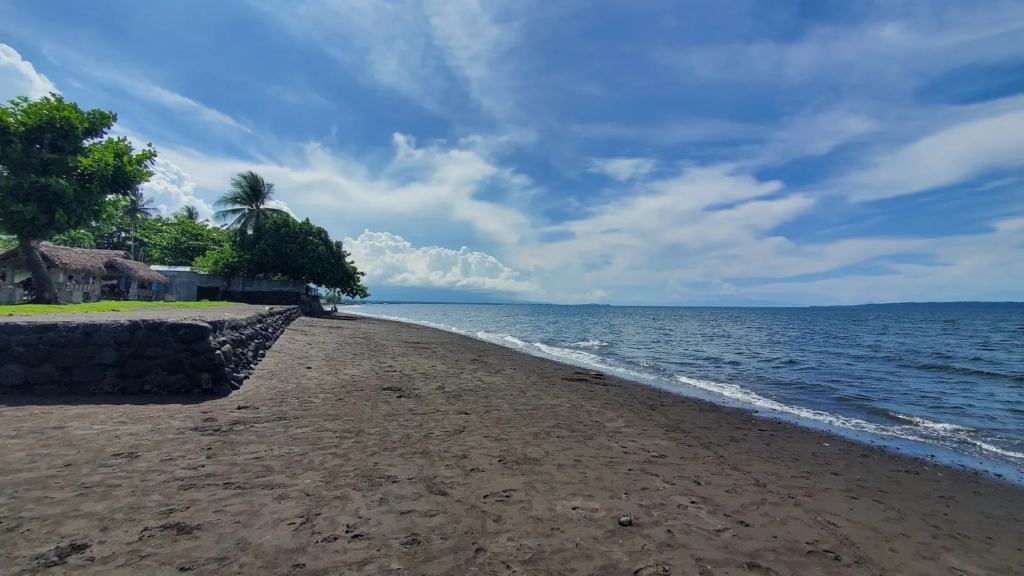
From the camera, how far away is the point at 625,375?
58.6 feet

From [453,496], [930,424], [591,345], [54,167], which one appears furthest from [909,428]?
[54,167]

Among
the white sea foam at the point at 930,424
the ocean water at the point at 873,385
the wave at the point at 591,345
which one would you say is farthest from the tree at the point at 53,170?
the white sea foam at the point at 930,424

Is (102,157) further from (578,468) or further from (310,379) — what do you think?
(578,468)

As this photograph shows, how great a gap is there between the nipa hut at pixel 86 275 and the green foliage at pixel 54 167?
443cm

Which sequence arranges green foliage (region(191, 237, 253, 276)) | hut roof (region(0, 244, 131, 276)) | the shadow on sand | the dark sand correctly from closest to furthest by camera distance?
the dark sand
the shadow on sand
hut roof (region(0, 244, 131, 276))
green foliage (region(191, 237, 253, 276))

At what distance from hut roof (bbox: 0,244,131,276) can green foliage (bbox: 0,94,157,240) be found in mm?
6807

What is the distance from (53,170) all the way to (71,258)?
10545mm

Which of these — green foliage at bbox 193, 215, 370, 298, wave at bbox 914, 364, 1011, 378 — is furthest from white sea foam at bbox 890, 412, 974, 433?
green foliage at bbox 193, 215, 370, 298

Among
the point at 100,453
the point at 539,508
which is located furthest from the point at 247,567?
the point at 100,453

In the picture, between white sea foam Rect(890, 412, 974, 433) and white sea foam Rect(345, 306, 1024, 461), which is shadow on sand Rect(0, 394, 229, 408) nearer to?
white sea foam Rect(345, 306, 1024, 461)

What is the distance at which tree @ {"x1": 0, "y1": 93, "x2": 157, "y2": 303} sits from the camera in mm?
20344

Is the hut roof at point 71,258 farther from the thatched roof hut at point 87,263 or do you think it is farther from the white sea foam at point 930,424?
the white sea foam at point 930,424

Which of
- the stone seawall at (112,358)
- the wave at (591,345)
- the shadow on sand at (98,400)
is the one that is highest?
the stone seawall at (112,358)

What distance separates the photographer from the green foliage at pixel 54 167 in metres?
20.3
